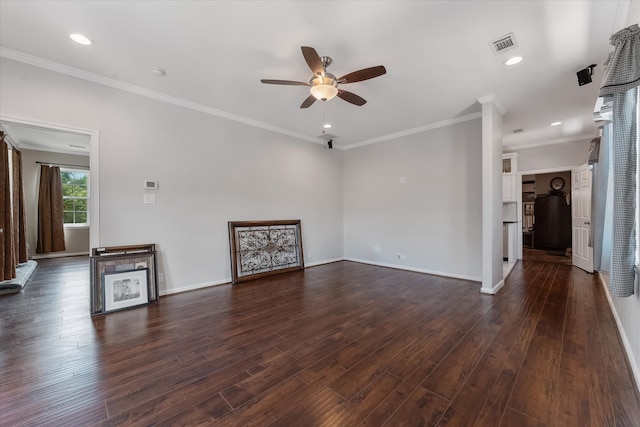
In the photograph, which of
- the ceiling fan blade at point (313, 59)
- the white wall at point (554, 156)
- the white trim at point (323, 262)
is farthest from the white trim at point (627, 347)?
the white trim at point (323, 262)

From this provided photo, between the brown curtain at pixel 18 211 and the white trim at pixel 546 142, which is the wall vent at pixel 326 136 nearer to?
the white trim at pixel 546 142

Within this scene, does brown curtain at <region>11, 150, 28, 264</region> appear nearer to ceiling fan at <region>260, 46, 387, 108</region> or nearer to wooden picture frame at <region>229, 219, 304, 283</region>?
wooden picture frame at <region>229, 219, 304, 283</region>

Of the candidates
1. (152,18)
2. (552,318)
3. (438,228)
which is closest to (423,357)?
(552,318)

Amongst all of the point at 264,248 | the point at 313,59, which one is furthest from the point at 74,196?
the point at 313,59

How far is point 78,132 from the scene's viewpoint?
121 inches

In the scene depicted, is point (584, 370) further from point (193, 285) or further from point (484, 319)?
point (193, 285)

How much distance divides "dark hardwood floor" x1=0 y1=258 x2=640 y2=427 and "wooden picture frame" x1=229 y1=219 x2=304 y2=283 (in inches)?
35.5

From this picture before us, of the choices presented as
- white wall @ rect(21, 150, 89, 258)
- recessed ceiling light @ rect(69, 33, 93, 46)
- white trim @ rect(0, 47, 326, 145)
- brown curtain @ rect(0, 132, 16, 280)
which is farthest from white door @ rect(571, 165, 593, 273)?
white wall @ rect(21, 150, 89, 258)

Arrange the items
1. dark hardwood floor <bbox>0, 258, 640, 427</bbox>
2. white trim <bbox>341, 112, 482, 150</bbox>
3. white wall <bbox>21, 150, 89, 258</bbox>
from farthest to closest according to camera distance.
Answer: white wall <bbox>21, 150, 89, 258</bbox> → white trim <bbox>341, 112, 482, 150</bbox> → dark hardwood floor <bbox>0, 258, 640, 427</bbox>

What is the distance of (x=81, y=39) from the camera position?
248cm

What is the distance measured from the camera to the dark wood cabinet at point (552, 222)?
24.6 feet

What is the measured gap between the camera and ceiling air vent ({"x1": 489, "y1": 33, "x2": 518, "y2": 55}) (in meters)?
2.42

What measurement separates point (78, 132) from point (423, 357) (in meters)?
4.41

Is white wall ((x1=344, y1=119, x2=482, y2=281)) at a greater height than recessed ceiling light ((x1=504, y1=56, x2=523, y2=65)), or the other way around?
recessed ceiling light ((x1=504, y1=56, x2=523, y2=65))
